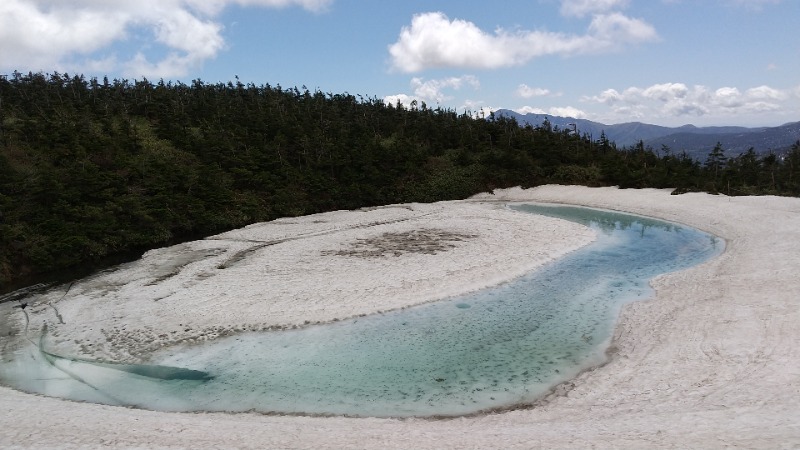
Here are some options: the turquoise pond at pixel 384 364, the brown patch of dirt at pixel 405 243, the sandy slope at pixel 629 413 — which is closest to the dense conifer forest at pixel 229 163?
the brown patch of dirt at pixel 405 243

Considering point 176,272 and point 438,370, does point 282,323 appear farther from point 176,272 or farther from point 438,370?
point 176,272

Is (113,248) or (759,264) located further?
(113,248)

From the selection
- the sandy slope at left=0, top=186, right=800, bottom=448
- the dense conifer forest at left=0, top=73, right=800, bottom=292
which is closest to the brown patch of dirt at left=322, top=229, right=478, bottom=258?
the sandy slope at left=0, top=186, right=800, bottom=448

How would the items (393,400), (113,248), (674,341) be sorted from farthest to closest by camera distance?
(113,248) < (674,341) < (393,400)

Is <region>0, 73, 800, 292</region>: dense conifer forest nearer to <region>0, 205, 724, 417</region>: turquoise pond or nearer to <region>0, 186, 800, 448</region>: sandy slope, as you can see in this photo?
<region>0, 205, 724, 417</region>: turquoise pond

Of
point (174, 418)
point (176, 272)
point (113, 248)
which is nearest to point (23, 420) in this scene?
point (174, 418)

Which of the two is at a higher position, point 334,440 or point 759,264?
point 759,264

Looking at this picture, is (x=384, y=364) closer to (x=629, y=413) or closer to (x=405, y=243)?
(x=629, y=413)
